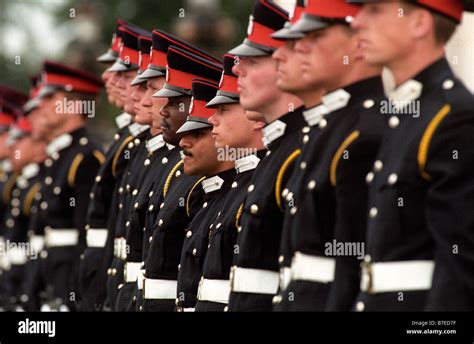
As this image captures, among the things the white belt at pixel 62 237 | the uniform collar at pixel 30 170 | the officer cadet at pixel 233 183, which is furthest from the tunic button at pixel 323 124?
the uniform collar at pixel 30 170

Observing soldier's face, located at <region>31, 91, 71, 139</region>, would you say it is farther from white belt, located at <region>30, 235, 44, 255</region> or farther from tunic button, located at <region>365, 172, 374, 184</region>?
tunic button, located at <region>365, 172, 374, 184</region>

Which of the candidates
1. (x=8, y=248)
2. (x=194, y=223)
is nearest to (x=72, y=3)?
(x=8, y=248)

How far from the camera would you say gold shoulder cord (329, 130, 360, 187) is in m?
7.50

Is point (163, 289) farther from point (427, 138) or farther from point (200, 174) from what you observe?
point (427, 138)

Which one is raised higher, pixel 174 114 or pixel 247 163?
pixel 174 114

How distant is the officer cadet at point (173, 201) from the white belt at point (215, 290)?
133 cm

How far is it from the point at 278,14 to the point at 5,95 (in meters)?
12.8

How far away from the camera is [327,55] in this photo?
791 centimetres

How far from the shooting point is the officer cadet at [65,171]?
15.3 meters

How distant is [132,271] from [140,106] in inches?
49.4

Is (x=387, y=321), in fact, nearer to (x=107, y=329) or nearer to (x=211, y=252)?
(x=107, y=329)

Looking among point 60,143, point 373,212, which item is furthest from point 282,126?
point 60,143

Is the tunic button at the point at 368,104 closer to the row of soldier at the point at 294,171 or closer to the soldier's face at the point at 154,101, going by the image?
the row of soldier at the point at 294,171

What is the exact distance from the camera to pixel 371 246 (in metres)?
7.01
